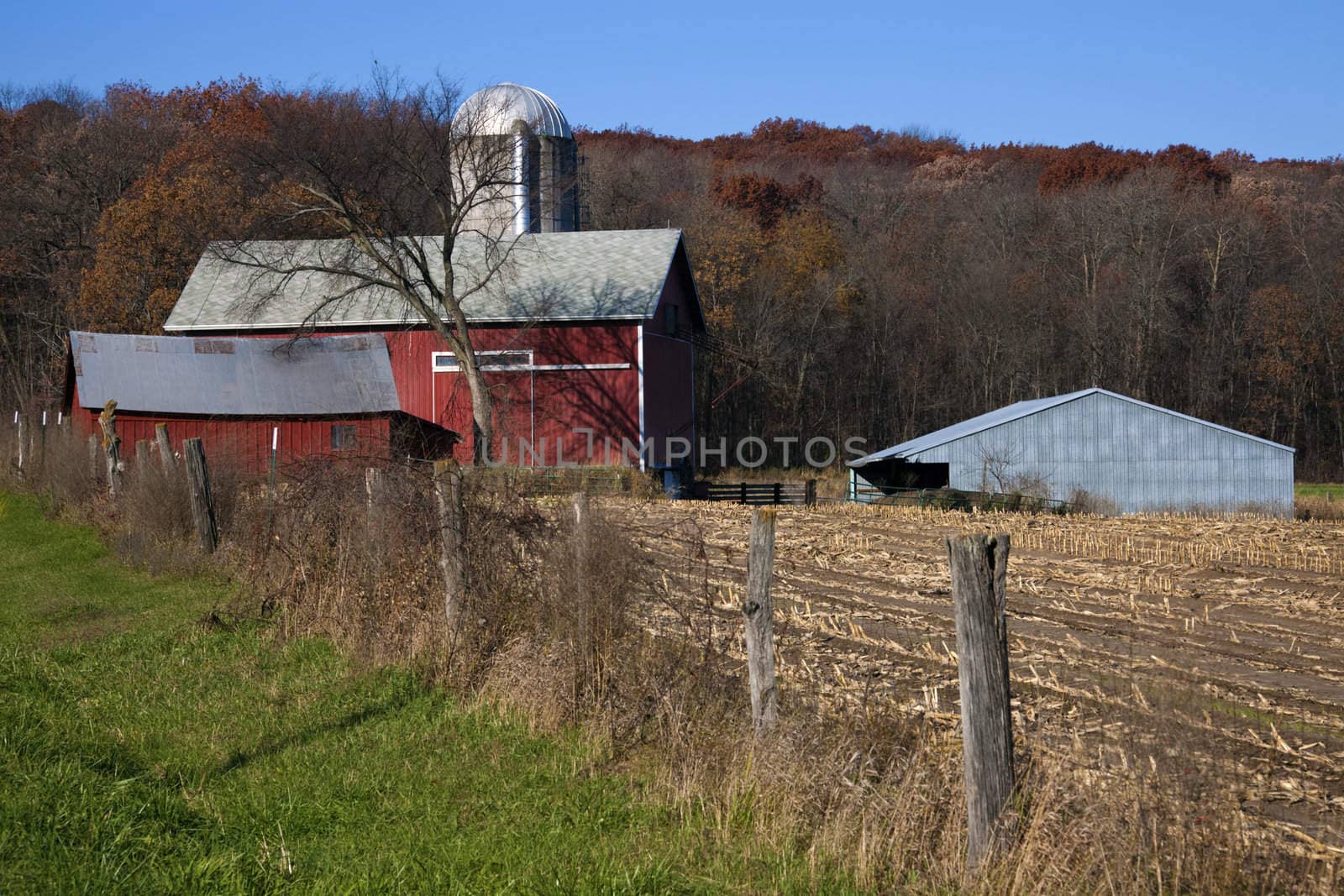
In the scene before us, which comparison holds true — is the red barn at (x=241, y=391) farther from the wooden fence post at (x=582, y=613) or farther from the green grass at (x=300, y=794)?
the wooden fence post at (x=582, y=613)

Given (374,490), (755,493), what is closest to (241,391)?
(755,493)

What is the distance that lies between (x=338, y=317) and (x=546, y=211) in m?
10.8

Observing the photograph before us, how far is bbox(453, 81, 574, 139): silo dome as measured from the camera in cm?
4272

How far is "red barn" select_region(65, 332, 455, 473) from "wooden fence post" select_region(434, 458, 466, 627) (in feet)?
67.7

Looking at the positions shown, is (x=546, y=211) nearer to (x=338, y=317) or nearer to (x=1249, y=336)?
(x=338, y=317)

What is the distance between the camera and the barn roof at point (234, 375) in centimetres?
3050

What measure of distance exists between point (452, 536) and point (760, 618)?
3.07m

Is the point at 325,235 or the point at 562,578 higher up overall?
the point at 325,235

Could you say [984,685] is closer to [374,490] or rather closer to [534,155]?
[374,490]

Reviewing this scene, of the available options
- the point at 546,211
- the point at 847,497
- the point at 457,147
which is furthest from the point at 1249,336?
the point at 457,147

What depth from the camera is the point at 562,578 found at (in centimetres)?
781

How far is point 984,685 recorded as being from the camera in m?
5.24

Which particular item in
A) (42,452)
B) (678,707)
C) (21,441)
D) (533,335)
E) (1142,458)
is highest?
(533,335)

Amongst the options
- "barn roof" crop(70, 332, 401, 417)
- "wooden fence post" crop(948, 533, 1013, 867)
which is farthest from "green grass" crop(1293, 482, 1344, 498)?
"wooden fence post" crop(948, 533, 1013, 867)
